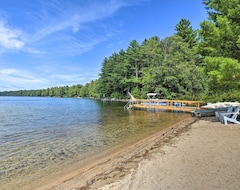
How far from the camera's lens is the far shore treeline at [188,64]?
426 inches

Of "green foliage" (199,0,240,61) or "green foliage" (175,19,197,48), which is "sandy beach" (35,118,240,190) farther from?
"green foliage" (175,19,197,48)

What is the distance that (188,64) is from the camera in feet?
129

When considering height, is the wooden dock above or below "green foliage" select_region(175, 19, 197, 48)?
below

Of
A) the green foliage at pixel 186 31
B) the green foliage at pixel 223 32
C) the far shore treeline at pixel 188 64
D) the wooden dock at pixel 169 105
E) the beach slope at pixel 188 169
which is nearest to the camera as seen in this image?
the beach slope at pixel 188 169

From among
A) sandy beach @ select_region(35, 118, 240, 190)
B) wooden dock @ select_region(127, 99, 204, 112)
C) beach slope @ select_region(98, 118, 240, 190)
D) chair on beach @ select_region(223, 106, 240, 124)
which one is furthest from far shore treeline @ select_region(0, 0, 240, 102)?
sandy beach @ select_region(35, 118, 240, 190)

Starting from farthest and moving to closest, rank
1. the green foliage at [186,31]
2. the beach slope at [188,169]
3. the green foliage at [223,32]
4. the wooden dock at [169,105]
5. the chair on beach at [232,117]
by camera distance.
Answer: the green foliage at [186,31] < the wooden dock at [169,105] < the chair on beach at [232,117] < the green foliage at [223,32] < the beach slope at [188,169]

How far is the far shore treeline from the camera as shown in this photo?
10812 millimetres

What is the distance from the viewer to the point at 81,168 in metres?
5.92

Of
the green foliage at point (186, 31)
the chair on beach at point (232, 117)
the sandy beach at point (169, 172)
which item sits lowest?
the sandy beach at point (169, 172)

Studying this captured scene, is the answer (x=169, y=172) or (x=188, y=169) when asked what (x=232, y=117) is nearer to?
(x=188, y=169)

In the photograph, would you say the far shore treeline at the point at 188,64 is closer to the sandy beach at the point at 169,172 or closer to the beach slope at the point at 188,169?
the beach slope at the point at 188,169

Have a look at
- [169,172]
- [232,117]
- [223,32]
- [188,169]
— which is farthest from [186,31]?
[169,172]

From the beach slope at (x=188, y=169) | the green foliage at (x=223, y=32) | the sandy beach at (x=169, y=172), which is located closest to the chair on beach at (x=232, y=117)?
the green foliage at (x=223, y=32)

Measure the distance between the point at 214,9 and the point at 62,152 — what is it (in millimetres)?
13198
